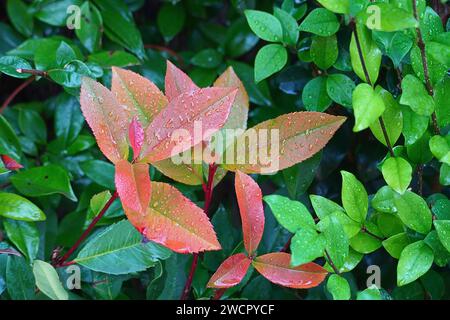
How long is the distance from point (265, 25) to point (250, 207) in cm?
30

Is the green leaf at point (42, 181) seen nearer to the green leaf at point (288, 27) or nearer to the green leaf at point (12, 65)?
the green leaf at point (12, 65)

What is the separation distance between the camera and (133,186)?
761 mm

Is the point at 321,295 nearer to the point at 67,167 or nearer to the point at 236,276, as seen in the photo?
the point at 236,276

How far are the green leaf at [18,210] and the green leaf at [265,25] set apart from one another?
439 mm

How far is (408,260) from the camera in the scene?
810 millimetres

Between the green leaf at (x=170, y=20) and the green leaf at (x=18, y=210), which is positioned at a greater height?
the green leaf at (x=170, y=20)

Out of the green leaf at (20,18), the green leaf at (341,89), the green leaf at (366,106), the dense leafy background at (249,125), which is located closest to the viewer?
the green leaf at (366,106)

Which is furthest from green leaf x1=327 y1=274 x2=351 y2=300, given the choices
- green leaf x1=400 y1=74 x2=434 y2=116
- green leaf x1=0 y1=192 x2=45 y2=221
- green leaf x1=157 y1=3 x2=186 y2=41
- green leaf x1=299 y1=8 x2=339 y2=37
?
green leaf x1=157 y1=3 x2=186 y2=41

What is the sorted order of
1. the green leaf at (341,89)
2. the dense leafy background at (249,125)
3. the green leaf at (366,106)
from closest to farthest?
the green leaf at (366,106)
the dense leafy background at (249,125)
the green leaf at (341,89)

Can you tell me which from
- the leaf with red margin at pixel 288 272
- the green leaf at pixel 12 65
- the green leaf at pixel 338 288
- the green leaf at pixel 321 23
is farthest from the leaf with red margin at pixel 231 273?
the green leaf at pixel 12 65

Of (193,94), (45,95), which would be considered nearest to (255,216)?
(193,94)

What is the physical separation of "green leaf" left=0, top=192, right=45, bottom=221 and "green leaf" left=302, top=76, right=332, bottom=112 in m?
0.45

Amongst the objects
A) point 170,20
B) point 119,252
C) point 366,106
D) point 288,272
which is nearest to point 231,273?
point 288,272

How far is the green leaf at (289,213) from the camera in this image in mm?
783
